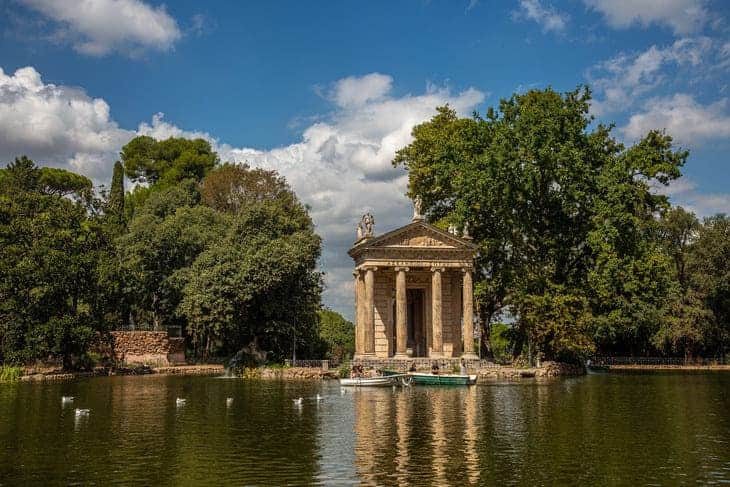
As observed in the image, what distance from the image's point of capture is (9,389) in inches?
1543

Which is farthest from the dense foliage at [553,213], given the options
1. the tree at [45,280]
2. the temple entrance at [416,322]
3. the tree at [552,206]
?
the tree at [45,280]

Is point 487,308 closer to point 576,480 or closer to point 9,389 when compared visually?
point 9,389

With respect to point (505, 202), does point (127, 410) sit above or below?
below

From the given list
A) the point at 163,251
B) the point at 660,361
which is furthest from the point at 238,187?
the point at 660,361

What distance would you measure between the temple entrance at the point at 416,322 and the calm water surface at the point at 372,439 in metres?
22.5

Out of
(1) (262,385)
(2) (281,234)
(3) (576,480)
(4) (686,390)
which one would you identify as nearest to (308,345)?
(2) (281,234)

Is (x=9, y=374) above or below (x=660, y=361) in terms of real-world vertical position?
above

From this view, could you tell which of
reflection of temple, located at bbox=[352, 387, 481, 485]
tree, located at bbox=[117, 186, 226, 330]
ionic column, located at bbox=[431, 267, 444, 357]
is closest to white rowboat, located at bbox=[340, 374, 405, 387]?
reflection of temple, located at bbox=[352, 387, 481, 485]

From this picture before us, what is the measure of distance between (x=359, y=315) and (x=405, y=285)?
4.00 meters

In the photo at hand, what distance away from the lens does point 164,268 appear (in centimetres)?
6781

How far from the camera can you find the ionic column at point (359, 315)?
5247 centimetres

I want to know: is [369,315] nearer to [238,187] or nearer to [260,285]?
[260,285]

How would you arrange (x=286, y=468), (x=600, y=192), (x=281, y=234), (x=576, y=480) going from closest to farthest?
(x=576, y=480) → (x=286, y=468) → (x=600, y=192) → (x=281, y=234)

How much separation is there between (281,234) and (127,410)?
34.8 meters
